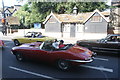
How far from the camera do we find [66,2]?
2619 cm

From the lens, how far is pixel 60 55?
566 centimetres

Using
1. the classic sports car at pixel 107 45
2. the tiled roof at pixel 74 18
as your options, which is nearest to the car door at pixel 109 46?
the classic sports car at pixel 107 45

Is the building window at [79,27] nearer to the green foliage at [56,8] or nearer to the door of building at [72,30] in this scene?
the door of building at [72,30]

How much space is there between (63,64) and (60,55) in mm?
432

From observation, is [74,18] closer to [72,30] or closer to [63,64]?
[72,30]

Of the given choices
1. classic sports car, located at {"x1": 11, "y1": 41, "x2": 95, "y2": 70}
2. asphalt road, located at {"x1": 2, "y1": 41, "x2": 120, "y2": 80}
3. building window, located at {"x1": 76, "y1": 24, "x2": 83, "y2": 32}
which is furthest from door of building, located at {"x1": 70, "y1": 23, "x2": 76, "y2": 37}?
classic sports car, located at {"x1": 11, "y1": 41, "x2": 95, "y2": 70}

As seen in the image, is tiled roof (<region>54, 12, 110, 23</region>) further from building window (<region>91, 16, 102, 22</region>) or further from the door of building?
building window (<region>91, 16, 102, 22</region>)

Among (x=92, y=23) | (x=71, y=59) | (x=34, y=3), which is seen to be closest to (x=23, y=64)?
(x=71, y=59)

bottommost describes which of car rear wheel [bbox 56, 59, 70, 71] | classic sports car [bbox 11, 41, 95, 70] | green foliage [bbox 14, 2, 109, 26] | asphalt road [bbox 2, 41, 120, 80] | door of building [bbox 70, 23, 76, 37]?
asphalt road [bbox 2, 41, 120, 80]

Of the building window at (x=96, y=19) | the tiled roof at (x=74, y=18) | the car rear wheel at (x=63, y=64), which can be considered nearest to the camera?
the car rear wheel at (x=63, y=64)

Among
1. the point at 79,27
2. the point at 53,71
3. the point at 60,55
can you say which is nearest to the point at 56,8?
the point at 79,27

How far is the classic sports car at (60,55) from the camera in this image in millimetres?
5364

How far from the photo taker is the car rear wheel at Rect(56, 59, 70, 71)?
5.61m

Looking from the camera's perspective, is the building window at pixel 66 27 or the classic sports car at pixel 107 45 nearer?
the classic sports car at pixel 107 45
